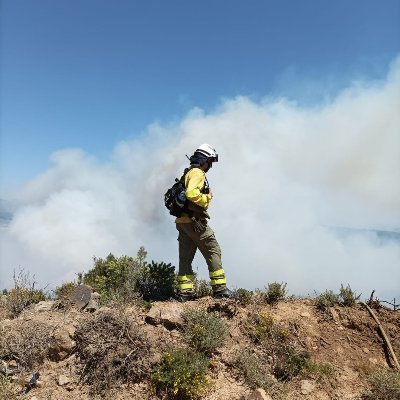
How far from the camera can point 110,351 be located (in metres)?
6.98

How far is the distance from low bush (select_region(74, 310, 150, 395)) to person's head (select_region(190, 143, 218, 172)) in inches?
137

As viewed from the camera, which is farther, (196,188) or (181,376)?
(196,188)

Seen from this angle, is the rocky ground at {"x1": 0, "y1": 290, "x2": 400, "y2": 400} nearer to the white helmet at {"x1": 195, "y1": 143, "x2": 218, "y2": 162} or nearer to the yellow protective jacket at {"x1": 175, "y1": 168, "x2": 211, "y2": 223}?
the yellow protective jacket at {"x1": 175, "y1": 168, "x2": 211, "y2": 223}

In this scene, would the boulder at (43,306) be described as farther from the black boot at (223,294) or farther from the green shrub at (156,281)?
the black boot at (223,294)

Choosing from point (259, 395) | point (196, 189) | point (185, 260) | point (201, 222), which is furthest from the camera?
point (185, 260)

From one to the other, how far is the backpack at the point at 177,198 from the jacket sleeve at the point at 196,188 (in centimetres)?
24

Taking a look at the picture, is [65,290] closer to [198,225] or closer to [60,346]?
[60,346]

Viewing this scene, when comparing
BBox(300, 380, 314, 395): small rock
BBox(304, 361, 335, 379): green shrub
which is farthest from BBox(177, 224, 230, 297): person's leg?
BBox(300, 380, 314, 395): small rock

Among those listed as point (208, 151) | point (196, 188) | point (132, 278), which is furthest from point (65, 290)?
point (208, 151)

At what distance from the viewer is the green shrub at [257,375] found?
647cm

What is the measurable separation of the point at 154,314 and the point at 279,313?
8.44 feet

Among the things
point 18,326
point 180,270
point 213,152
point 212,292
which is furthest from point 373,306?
point 18,326

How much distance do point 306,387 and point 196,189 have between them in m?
4.10

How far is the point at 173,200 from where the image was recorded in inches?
340
